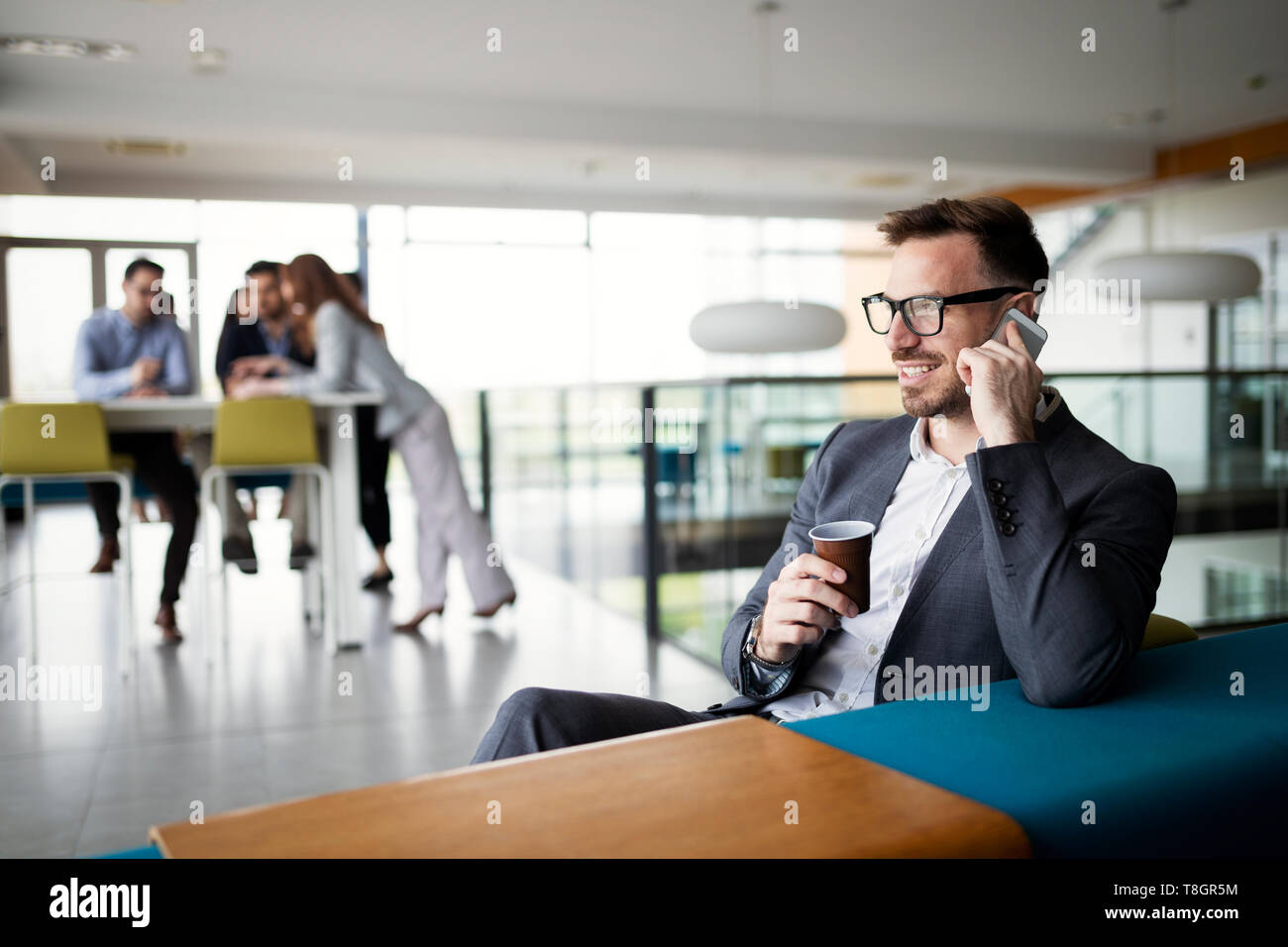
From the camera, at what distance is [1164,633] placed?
1.49m

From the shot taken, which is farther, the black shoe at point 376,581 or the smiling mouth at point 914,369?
the black shoe at point 376,581

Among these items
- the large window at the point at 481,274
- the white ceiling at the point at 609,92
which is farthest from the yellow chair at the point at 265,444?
the large window at the point at 481,274

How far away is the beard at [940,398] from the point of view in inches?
57.2

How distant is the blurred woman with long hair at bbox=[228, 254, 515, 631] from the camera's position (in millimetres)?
4262

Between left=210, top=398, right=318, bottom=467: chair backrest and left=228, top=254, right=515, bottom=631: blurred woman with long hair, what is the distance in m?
0.35

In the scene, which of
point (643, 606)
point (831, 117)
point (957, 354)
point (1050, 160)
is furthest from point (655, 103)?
point (957, 354)

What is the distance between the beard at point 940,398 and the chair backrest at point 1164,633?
393mm

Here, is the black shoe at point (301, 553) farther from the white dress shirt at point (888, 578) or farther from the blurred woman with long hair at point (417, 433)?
the white dress shirt at point (888, 578)

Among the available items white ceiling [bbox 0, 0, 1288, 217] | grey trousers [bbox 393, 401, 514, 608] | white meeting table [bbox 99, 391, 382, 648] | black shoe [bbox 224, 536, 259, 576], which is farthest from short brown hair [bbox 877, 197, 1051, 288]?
white ceiling [bbox 0, 0, 1288, 217]

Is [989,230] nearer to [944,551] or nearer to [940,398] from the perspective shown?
[940,398]

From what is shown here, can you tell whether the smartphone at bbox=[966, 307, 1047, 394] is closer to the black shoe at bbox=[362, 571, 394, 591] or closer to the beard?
the beard

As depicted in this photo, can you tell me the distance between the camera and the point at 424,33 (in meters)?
5.64

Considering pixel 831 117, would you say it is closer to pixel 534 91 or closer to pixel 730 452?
pixel 534 91

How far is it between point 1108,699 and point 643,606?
3344mm
